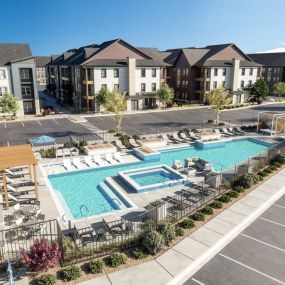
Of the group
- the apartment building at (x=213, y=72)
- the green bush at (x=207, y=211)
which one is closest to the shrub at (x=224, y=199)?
the green bush at (x=207, y=211)

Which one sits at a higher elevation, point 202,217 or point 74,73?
point 74,73

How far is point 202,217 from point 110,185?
870 cm

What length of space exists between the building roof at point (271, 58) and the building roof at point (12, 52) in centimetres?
7089

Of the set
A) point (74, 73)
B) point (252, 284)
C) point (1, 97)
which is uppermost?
point (74, 73)

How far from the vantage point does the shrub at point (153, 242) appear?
553 inches

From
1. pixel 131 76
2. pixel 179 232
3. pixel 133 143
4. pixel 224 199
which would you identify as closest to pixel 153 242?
pixel 179 232

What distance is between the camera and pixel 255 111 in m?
59.3

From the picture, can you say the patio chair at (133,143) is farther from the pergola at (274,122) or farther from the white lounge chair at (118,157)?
the pergola at (274,122)

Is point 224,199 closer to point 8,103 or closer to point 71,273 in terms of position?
point 71,273

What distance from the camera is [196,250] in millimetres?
14406

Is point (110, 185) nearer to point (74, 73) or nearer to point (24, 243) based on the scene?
point (24, 243)

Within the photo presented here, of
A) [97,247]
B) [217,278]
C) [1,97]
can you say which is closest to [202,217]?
[217,278]

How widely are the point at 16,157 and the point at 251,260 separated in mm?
15031

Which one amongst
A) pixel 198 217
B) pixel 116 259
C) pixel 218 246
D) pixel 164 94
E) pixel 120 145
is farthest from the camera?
pixel 164 94
